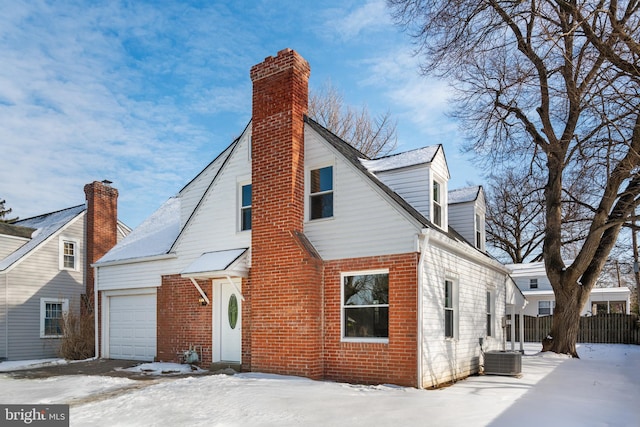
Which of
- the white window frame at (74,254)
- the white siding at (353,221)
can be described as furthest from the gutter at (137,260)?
the white window frame at (74,254)

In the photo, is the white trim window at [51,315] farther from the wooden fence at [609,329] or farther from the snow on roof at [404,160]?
the wooden fence at [609,329]

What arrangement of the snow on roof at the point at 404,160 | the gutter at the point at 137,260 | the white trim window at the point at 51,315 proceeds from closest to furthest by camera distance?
the snow on roof at the point at 404,160 → the gutter at the point at 137,260 → the white trim window at the point at 51,315

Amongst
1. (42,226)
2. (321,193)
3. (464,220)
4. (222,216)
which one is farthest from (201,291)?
(42,226)

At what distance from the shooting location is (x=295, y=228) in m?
11.4

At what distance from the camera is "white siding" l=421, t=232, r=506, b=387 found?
10383 millimetres

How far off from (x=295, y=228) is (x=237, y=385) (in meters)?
3.61

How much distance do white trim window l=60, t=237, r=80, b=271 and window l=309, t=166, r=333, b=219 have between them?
556 inches

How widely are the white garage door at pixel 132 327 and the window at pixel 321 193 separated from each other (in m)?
6.22

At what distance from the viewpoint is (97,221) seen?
22.0 m

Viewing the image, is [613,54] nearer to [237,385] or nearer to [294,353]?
[294,353]

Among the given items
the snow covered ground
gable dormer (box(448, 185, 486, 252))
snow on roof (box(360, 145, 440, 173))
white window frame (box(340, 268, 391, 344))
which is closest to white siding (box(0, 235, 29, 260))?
the snow covered ground

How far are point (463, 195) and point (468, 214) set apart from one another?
2.64 ft

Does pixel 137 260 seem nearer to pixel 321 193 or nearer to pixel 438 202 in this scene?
pixel 321 193

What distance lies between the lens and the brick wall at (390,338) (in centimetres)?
1004
